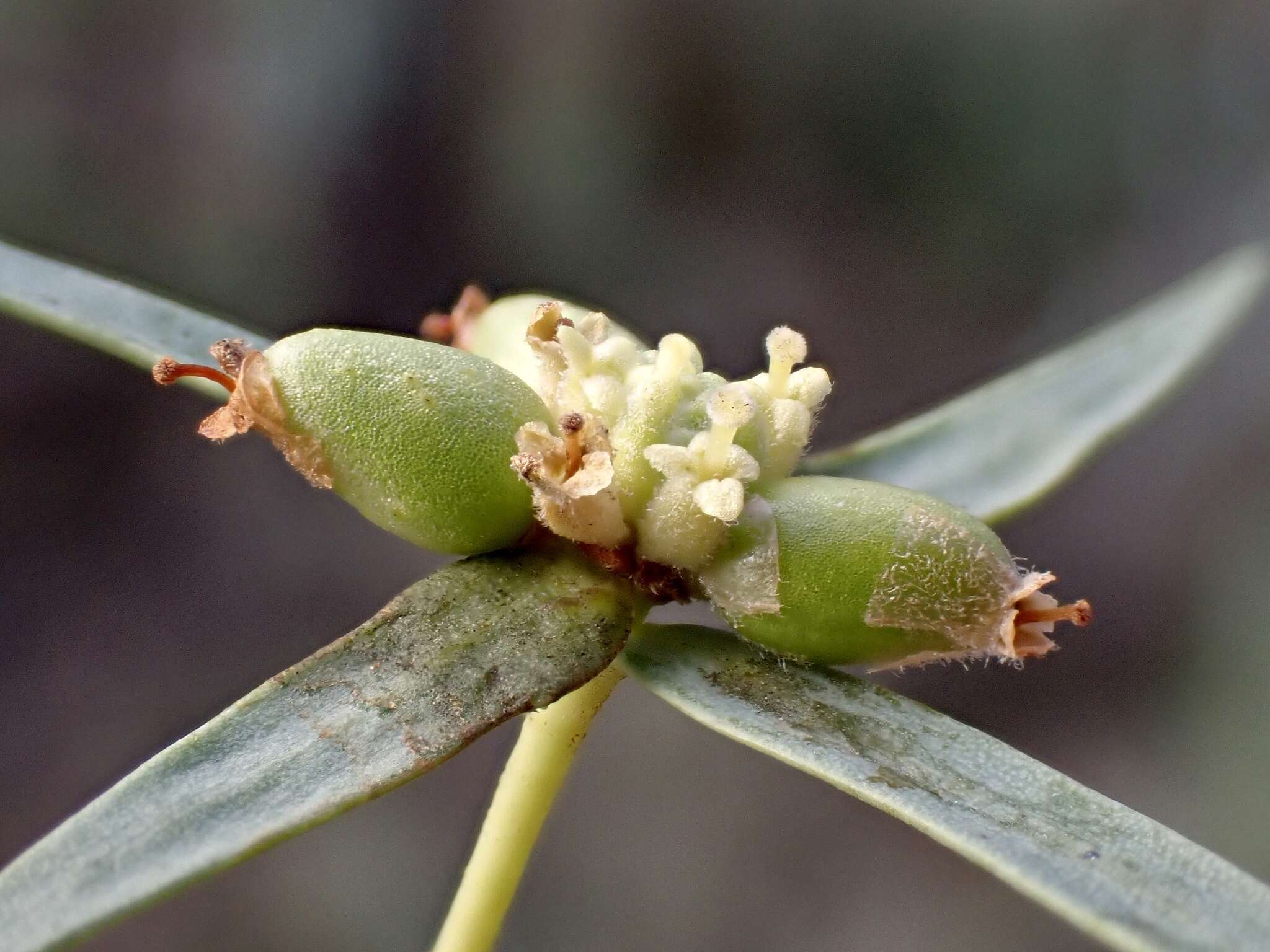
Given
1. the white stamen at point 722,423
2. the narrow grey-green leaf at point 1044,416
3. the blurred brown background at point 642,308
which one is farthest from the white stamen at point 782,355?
the blurred brown background at point 642,308

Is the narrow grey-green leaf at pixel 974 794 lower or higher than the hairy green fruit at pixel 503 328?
lower

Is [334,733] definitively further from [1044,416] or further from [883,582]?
[1044,416]

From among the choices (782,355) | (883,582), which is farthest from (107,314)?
(883,582)

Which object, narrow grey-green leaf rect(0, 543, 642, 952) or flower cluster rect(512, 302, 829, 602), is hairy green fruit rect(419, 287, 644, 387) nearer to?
flower cluster rect(512, 302, 829, 602)

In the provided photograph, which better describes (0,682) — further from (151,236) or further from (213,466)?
(151,236)

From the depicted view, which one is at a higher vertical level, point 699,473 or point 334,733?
point 699,473

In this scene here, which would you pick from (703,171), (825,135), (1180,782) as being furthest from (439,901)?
(825,135)

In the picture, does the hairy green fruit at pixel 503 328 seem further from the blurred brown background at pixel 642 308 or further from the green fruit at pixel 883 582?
the blurred brown background at pixel 642 308
